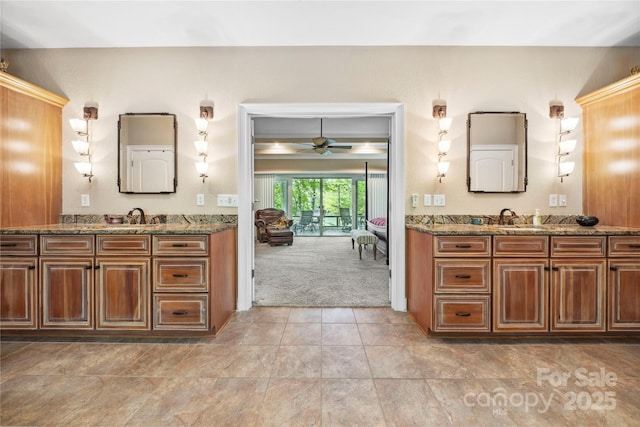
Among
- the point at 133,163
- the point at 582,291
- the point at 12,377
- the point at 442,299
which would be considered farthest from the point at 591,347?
the point at 133,163

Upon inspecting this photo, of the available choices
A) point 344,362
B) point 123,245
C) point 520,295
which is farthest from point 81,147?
point 520,295

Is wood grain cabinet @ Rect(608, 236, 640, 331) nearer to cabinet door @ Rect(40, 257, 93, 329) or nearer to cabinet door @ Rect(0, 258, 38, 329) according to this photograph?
cabinet door @ Rect(40, 257, 93, 329)

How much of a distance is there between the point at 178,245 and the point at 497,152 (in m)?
3.17

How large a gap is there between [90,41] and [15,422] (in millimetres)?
3255

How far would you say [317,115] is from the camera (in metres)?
3.26

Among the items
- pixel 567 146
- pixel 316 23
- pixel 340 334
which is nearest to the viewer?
pixel 340 334

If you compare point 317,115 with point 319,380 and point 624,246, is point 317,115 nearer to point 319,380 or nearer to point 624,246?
point 319,380

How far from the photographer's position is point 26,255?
2510 millimetres

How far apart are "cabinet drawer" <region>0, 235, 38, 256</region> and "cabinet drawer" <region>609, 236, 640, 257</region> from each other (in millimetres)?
4666

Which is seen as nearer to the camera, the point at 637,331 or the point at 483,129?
the point at 637,331

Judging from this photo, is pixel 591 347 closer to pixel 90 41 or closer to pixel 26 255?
pixel 26 255

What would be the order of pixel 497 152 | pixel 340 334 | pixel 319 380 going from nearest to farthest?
pixel 319 380
pixel 340 334
pixel 497 152

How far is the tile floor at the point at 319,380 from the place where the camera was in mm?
1641

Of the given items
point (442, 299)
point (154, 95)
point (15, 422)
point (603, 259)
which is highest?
point (154, 95)
